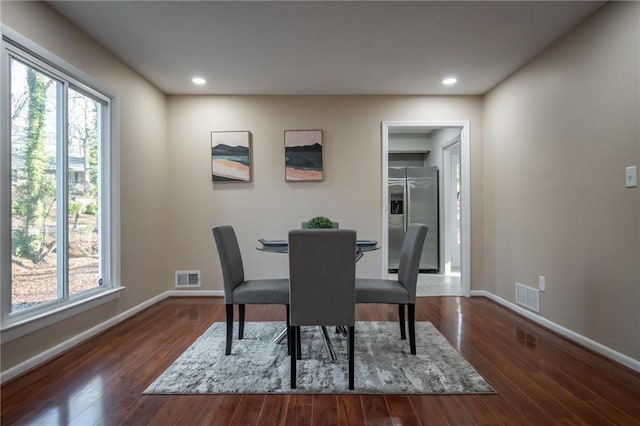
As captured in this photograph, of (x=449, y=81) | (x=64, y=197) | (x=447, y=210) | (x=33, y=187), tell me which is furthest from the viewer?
(x=447, y=210)

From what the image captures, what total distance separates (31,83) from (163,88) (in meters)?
1.81

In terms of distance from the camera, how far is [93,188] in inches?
118

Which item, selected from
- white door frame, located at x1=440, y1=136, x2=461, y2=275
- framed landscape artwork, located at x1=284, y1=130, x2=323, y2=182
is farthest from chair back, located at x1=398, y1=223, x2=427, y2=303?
white door frame, located at x1=440, y1=136, x2=461, y2=275

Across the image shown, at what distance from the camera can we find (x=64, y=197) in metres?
2.56

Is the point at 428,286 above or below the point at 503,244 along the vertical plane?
below

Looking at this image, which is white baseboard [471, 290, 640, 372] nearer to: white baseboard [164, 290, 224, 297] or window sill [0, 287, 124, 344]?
white baseboard [164, 290, 224, 297]

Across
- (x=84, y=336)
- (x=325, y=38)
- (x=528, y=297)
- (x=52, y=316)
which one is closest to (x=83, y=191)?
(x=52, y=316)

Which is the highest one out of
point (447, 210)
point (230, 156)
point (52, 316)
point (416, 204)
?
point (230, 156)

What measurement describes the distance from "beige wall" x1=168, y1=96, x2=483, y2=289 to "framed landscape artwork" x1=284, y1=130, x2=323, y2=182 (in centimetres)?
8

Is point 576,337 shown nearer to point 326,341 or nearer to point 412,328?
point 412,328

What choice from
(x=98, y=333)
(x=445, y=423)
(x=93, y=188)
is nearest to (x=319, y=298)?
(x=445, y=423)

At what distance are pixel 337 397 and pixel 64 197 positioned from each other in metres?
2.43

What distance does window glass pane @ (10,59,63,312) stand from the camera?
2.16m

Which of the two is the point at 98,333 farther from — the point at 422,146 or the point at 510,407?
the point at 422,146
